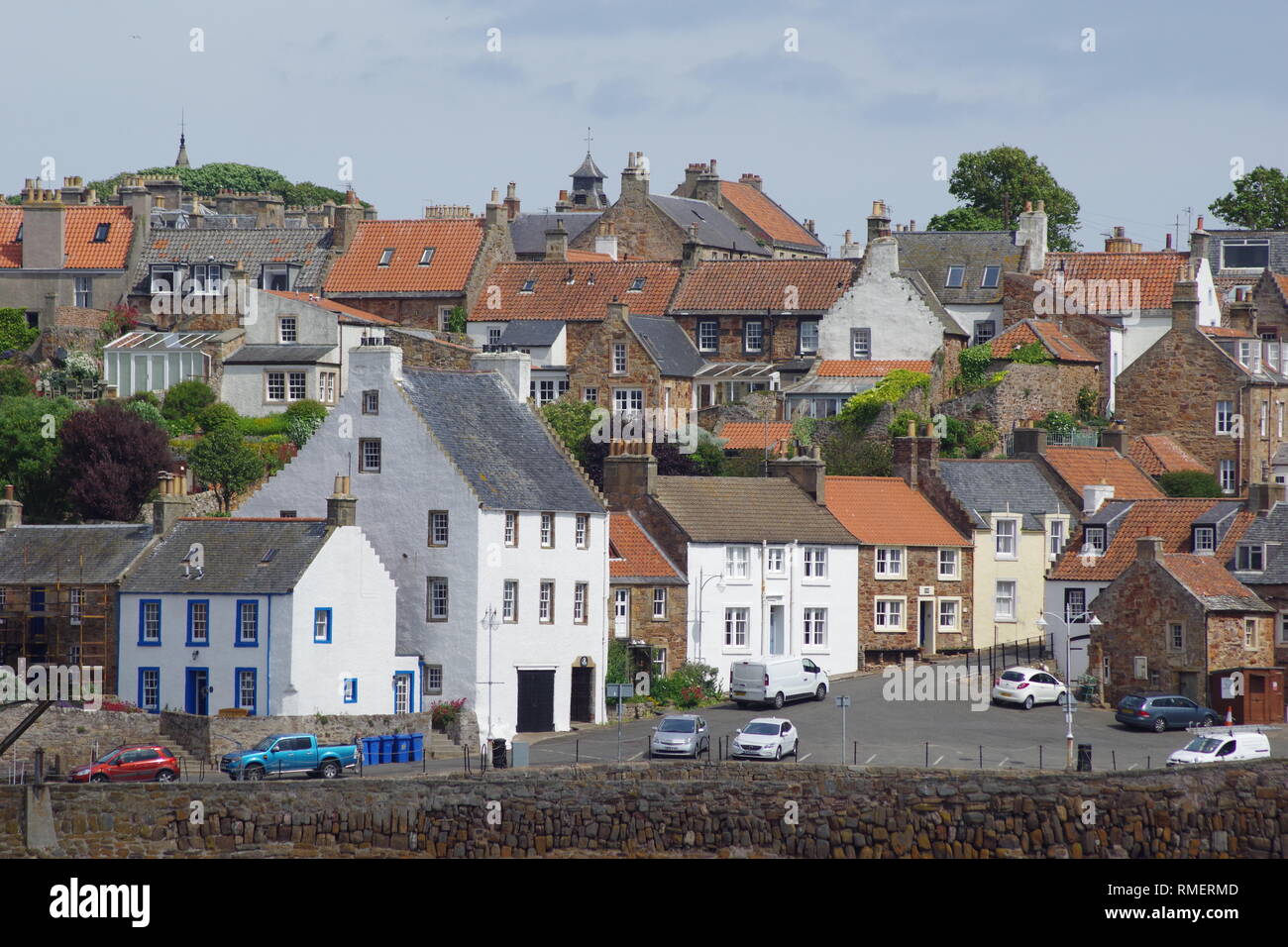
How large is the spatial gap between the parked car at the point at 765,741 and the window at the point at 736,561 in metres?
A: 12.7

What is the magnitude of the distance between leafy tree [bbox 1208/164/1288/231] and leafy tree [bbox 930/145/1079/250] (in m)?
7.44

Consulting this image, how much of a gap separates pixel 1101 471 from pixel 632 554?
19066mm

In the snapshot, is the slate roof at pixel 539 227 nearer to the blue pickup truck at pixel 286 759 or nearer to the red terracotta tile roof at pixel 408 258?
the red terracotta tile roof at pixel 408 258

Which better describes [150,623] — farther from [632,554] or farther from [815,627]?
[815,627]

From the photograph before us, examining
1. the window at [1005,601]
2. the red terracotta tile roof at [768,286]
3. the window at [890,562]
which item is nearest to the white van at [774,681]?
the window at [890,562]

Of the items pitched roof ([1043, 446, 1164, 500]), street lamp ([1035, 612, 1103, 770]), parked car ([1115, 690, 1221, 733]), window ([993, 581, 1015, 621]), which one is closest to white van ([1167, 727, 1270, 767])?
street lamp ([1035, 612, 1103, 770])

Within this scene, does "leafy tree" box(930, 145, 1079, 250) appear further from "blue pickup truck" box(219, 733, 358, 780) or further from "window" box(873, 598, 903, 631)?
"blue pickup truck" box(219, 733, 358, 780)

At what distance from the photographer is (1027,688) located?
65.9 meters

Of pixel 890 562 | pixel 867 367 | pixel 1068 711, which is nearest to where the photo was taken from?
pixel 1068 711

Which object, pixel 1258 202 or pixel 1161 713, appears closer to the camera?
pixel 1161 713

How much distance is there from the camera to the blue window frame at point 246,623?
61219mm

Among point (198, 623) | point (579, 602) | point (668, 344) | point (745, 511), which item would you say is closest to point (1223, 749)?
point (579, 602)
